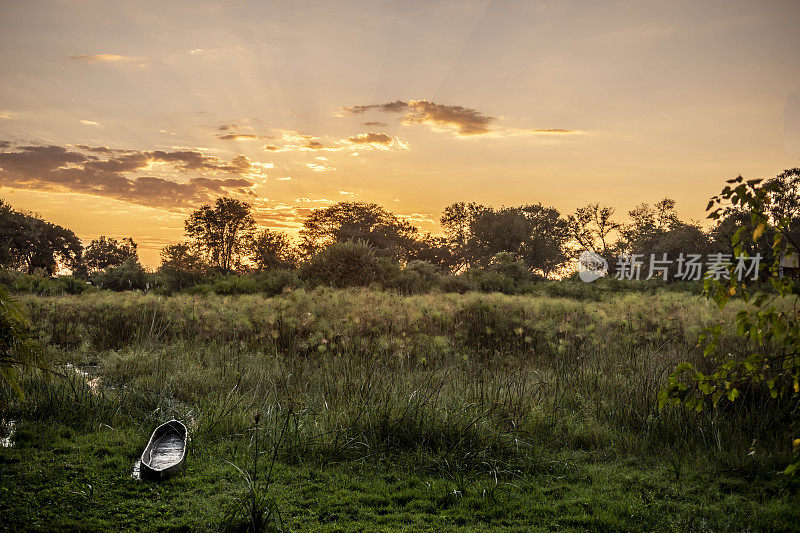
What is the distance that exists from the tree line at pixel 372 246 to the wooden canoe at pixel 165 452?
9.19 meters

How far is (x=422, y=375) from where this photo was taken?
7137mm

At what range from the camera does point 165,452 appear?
4445mm

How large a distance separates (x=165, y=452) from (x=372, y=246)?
2863 cm

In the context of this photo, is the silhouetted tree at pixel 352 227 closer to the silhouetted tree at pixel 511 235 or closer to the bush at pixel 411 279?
the silhouetted tree at pixel 511 235

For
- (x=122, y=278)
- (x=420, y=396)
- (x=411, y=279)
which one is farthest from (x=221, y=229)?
(x=420, y=396)

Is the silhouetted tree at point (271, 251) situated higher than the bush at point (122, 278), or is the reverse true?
the silhouetted tree at point (271, 251)

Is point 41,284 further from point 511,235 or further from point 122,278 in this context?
point 511,235

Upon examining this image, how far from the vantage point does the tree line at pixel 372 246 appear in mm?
21547

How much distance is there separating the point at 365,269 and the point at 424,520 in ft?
55.0

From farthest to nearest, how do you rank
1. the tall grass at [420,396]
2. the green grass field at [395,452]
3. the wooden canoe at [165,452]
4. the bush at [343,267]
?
1. the bush at [343,267]
2. the tall grass at [420,396]
3. the wooden canoe at [165,452]
4. the green grass field at [395,452]

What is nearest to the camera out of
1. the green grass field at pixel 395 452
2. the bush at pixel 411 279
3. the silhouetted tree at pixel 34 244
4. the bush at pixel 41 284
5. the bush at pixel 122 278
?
→ the green grass field at pixel 395 452

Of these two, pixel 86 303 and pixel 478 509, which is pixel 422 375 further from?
pixel 86 303

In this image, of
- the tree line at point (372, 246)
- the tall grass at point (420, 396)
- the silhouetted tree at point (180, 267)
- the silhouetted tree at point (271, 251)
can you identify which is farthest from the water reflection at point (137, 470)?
the silhouetted tree at point (271, 251)

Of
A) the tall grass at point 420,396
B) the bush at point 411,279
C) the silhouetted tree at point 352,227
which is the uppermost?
the silhouetted tree at point 352,227
